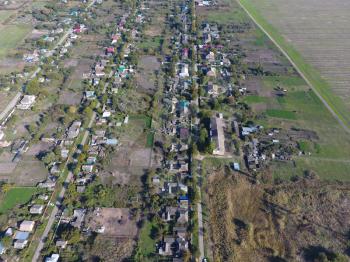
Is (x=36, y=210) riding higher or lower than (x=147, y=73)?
lower

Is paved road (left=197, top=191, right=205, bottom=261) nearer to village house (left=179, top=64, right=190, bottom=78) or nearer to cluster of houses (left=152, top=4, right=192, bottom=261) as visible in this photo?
cluster of houses (left=152, top=4, right=192, bottom=261)

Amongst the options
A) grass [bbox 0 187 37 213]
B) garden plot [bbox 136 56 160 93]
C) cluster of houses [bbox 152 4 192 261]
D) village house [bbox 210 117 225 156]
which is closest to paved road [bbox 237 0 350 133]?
village house [bbox 210 117 225 156]

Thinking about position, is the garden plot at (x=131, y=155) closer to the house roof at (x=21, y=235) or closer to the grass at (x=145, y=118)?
the grass at (x=145, y=118)

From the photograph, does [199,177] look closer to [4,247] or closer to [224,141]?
[224,141]

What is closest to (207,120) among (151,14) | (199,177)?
(199,177)

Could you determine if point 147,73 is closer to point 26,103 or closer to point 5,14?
point 26,103

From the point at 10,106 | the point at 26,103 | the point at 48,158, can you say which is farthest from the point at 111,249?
the point at 10,106
